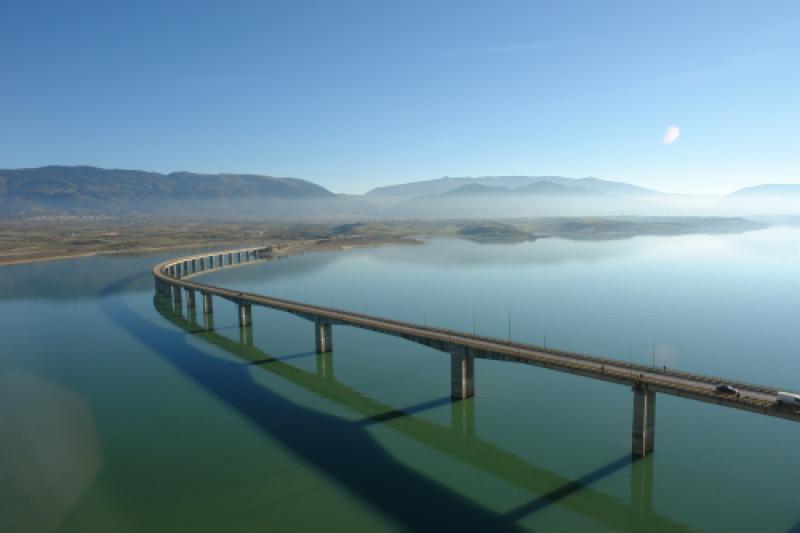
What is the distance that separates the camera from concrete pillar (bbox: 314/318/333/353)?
66.9 meters

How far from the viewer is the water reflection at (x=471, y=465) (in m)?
32.1

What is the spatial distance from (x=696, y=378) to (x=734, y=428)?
9330 mm

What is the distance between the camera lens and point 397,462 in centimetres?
3866

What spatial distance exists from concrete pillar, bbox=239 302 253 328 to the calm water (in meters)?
2.93

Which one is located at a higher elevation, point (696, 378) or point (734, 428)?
point (696, 378)

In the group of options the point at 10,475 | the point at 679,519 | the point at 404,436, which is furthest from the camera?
the point at 404,436

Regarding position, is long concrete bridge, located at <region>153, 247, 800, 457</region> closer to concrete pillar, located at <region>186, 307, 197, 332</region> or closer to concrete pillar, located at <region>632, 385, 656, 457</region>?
concrete pillar, located at <region>632, 385, 656, 457</region>

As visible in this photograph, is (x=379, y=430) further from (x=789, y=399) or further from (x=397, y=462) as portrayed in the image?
(x=789, y=399)

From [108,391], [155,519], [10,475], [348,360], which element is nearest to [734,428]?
[348,360]

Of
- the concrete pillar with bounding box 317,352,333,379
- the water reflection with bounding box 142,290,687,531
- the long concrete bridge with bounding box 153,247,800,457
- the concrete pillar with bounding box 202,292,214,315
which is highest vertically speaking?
the long concrete bridge with bounding box 153,247,800,457

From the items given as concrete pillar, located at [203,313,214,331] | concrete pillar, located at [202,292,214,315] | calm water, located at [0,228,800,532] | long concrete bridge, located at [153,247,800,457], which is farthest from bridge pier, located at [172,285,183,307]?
long concrete bridge, located at [153,247,800,457]

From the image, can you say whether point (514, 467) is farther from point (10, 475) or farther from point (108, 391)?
point (108, 391)

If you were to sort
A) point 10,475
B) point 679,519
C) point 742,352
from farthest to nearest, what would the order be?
point 742,352 < point 10,475 < point 679,519

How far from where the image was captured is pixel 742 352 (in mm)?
63906
